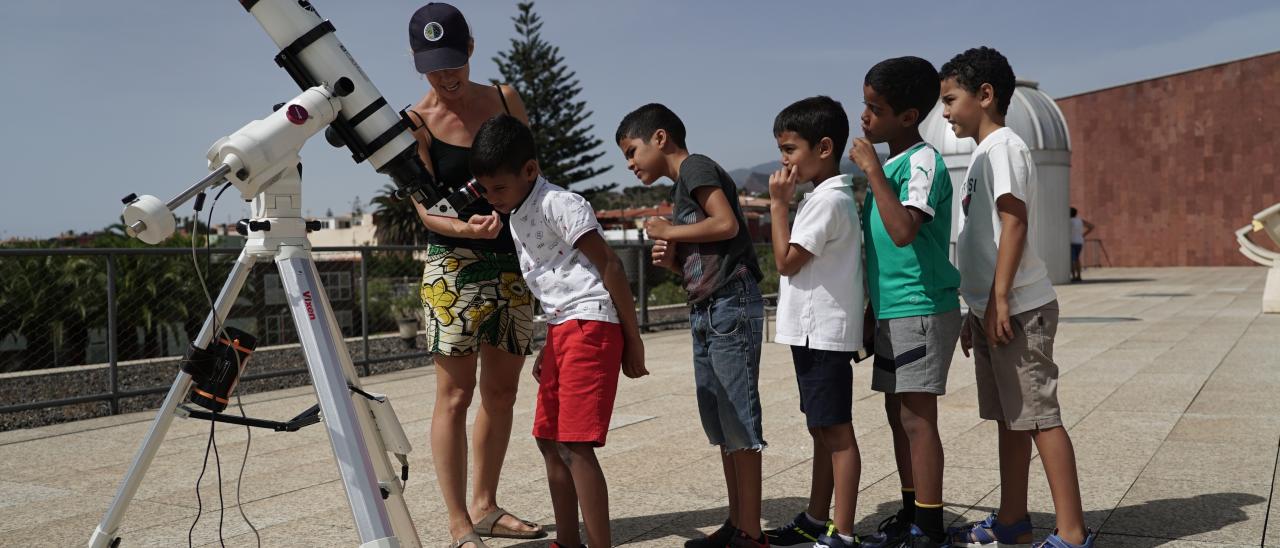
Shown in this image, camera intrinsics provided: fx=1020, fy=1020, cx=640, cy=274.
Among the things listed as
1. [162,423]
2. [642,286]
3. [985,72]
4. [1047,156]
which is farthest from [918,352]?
[1047,156]

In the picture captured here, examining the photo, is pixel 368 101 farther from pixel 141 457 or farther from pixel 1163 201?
pixel 1163 201

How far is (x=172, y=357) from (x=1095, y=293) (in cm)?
1419

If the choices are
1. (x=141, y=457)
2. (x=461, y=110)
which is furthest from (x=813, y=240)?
(x=141, y=457)

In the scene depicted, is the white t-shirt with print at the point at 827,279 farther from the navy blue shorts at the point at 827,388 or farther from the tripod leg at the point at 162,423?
the tripod leg at the point at 162,423

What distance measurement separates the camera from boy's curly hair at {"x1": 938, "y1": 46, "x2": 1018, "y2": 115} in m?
2.85

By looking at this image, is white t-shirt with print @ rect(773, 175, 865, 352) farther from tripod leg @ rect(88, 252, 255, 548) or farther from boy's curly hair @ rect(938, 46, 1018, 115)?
tripod leg @ rect(88, 252, 255, 548)

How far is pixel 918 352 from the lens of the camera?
2.75m

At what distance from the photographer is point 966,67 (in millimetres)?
2885

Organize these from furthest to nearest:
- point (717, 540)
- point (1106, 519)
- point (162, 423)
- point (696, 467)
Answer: point (696, 467), point (1106, 519), point (717, 540), point (162, 423)

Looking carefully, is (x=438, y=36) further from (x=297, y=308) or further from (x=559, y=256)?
(x=297, y=308)

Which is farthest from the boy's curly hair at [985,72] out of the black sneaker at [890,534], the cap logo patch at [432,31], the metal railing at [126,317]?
the metal railing at [126,317]

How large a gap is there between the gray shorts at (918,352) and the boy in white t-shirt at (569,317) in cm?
70

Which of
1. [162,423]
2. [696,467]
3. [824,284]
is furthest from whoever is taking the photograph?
[696,467]

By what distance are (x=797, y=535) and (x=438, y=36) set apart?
1812 mm
